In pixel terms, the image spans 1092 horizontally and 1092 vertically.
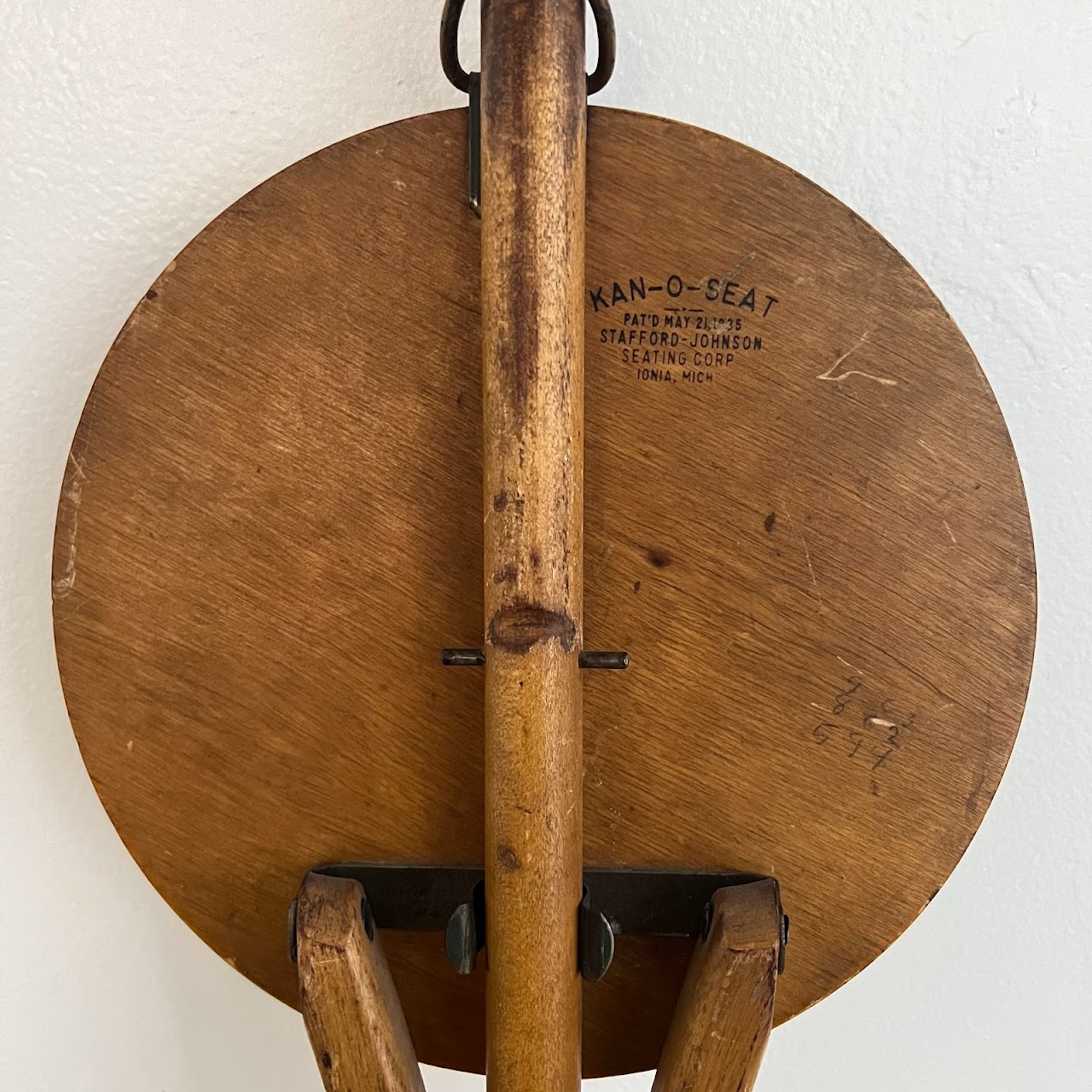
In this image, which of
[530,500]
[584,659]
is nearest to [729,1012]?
[584,659]

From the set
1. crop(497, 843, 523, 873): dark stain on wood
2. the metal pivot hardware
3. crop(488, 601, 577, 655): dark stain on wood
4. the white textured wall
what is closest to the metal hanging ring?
the metal pivot hardware

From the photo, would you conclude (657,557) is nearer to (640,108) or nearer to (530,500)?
(530,500)

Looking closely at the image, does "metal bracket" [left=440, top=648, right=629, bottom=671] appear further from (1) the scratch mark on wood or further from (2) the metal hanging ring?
(2) the metal hanging ring

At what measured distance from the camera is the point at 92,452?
28.3 inches

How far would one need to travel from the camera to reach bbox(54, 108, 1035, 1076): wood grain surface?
702 millimetres

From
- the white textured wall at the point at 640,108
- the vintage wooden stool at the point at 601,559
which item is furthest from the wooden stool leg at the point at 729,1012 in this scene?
the white textured wall at the point at 640,108

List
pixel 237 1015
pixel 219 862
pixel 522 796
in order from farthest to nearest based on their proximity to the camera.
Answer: pixel 237 1015, pixel 219 862, pixel 522 796

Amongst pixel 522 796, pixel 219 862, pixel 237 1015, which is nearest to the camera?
pixel 522 796

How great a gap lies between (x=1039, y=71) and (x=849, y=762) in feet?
1.79

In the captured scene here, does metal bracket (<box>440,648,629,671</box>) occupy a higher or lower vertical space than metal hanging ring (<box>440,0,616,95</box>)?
lower

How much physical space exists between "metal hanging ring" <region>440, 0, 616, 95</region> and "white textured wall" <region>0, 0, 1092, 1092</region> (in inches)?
4.1

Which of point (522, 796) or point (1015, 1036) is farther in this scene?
point (1015, 1036)

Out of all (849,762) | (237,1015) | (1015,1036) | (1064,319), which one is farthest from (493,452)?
(1015,1036)

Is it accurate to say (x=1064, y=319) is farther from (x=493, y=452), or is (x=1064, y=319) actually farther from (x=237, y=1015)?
(x=237, y=1015)
